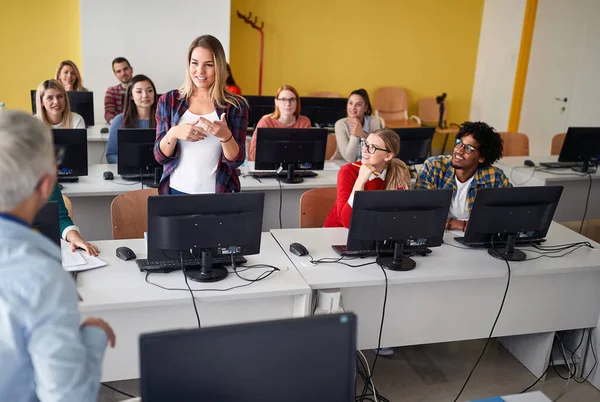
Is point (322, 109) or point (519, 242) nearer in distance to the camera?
point (519, 242)

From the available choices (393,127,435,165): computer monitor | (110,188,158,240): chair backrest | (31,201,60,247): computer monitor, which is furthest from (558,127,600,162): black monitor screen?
(31,201,60,247): computer monitor

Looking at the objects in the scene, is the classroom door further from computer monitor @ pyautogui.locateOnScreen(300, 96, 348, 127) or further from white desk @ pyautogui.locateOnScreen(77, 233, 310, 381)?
white desk @ pyautogui.locateOnScreen(77, 233, 310, 381)

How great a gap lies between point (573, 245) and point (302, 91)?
5049 millimetres

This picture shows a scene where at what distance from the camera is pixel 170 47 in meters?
6.62

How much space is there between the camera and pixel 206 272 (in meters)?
2.36

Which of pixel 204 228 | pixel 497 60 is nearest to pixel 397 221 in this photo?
pixel 204 228

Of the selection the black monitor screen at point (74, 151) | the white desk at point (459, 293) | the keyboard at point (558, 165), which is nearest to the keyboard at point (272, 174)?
the black monitor screen at point (74, 151)

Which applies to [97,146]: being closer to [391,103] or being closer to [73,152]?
[73,152]

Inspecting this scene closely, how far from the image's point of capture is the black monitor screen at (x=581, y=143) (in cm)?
466

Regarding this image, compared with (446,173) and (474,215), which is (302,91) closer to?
(446,173)

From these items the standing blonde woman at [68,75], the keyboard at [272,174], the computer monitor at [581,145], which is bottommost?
the keyboard at [272,174]

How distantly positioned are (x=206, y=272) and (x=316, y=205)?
1.12 metres

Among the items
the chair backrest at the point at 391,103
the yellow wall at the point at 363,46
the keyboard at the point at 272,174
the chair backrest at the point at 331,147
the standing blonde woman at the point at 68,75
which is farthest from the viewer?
the chair backrest at the point at 391,103

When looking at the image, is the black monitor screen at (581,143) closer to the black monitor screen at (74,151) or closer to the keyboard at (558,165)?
the keyboard at (558,165)
